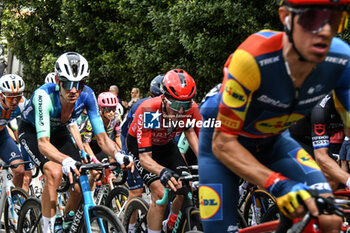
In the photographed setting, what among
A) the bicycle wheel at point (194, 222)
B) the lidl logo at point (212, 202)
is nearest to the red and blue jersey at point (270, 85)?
the lidl logo at point (212, 202)

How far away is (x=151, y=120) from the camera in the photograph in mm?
5789

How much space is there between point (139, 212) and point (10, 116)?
2.90 metres

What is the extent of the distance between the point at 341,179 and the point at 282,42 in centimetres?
230

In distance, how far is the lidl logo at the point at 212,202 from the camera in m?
3.56

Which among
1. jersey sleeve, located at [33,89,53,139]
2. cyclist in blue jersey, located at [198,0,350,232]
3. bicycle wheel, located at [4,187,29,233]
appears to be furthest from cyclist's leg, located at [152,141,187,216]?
cyclist in blue jersey, located at [198,0,350,232]

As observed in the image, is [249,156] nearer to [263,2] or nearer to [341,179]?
[341,179]

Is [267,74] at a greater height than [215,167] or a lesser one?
greater

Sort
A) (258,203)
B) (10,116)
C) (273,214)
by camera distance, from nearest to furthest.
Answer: (273,214) → (258,203) → (10,116)

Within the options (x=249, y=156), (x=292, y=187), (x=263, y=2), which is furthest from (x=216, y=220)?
(x=263, y=2)

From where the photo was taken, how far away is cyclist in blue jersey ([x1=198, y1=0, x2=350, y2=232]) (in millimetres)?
2699

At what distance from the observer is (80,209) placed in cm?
553

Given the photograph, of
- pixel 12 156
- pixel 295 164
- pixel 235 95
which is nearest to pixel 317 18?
pixel 235 95

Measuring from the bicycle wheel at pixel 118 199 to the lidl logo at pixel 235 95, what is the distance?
4.75 m

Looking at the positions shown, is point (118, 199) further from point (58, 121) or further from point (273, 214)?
point (273, 214)
